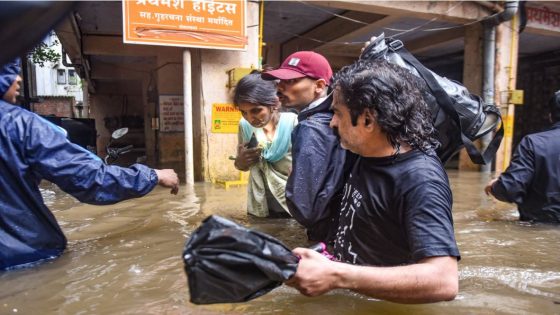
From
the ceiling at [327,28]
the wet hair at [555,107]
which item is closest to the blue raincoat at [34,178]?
the wet hair at [555,107]

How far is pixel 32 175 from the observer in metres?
2.65

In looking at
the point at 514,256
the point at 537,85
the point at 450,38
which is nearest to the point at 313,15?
the point at 450,38

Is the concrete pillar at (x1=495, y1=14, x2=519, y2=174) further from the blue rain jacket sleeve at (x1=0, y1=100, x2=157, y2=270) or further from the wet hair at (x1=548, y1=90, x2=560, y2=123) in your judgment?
the blue rain jacket sleeve at (x1=0, y1=100, x2=157, y2=270)

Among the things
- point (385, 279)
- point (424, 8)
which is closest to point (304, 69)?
point (385, 279)

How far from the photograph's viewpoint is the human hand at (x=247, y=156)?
3.62 meters

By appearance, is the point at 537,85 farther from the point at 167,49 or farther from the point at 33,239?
the point at 33,239

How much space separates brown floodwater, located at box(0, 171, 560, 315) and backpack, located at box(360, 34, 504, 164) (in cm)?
84

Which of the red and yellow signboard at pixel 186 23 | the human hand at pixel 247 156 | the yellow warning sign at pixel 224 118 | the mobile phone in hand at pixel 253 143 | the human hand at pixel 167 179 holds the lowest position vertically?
the human hand at pixel 167 179

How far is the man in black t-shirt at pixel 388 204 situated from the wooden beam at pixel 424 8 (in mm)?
6317

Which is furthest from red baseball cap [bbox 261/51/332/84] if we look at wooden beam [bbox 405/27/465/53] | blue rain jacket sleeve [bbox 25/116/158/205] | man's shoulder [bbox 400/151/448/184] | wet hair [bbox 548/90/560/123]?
wooden beam [bbox 405/27/465/53]

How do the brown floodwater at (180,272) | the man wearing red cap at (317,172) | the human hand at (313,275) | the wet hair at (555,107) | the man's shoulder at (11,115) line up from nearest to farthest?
the human hand at (313,275) → the man wearing red cap at (317,172) → the brown floodwater at (180,272) → the man's shoulder at (11,115) → the wet hair at (555,107)

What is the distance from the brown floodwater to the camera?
2234mm

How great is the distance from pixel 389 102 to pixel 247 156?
6.91 feet

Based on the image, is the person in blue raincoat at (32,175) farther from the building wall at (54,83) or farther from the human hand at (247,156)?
the building wall at (54,83)
